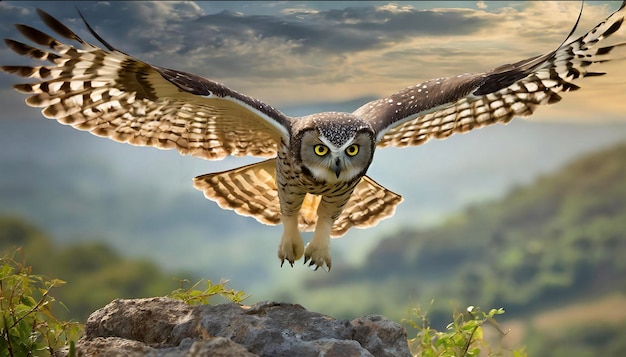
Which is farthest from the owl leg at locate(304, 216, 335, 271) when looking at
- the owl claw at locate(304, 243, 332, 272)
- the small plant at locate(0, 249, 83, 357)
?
the small plant at locate(0, 249, 83, 357)

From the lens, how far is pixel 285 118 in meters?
3.31

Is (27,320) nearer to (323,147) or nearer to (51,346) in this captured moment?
(51,346)

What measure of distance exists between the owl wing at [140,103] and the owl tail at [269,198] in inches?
5.5

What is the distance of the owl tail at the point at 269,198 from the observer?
3939 millimetres

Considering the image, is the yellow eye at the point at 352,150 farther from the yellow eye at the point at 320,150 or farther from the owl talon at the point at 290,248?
the owl talon at the point at 290,248

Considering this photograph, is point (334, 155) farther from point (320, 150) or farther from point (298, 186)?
point (298, 186)

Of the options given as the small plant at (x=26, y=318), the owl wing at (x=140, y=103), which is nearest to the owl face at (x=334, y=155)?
the owl wing at (x=140, y=103)

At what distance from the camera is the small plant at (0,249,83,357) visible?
2.85 meters

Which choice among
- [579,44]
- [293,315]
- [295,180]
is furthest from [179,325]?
[579,44]

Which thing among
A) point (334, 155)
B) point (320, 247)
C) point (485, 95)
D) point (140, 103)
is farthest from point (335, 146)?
point (485, 95)

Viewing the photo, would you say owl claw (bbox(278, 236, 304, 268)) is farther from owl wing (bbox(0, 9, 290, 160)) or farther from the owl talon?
owl wing (bbox(0, 9, 290, 160))

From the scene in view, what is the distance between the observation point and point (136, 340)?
2.64 meters

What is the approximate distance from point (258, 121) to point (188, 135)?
467mm

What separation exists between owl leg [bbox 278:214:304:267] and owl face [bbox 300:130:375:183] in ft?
1.95
